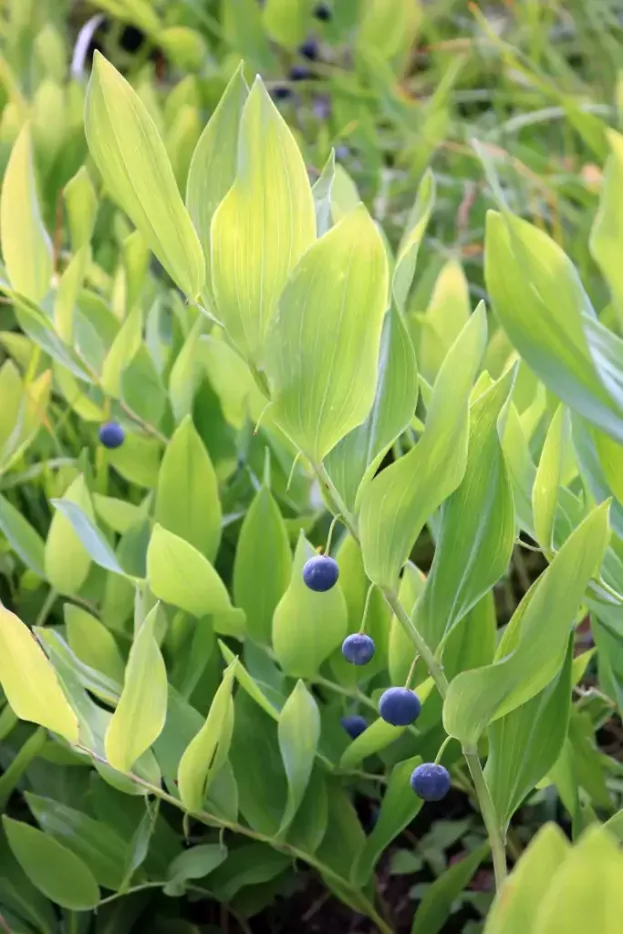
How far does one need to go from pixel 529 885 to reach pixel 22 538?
1.24ft

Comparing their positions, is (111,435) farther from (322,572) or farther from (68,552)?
(322,572)

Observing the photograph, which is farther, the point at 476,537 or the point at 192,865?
the point at 192,865

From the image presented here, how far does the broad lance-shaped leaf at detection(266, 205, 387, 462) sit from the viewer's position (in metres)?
0.28

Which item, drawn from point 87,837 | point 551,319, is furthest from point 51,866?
point 551,319

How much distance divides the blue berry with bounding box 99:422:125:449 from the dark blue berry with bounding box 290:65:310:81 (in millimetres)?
781

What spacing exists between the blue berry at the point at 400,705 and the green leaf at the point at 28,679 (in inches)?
4.8

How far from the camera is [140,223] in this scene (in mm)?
310

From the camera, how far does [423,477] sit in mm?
300

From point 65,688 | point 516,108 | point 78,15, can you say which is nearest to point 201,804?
point 65,688

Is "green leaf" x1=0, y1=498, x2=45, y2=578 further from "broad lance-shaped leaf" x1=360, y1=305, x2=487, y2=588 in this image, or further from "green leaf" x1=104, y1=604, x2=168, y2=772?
"broad lance-shaped leaf" x1=360, y1=305, x2=487, y2=588

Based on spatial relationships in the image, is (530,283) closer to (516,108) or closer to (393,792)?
(393,792)

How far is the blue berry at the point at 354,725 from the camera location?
1.54 ft

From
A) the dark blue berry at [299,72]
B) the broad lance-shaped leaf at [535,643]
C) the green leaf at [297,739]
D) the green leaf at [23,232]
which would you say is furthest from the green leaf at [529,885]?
the dark blue berry at [299,72]

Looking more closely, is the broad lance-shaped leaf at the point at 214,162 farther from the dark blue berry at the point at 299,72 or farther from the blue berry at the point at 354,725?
the dark blue berry at the point at 299,72
